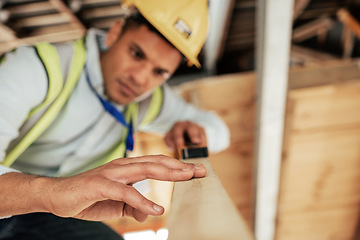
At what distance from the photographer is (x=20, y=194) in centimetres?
52

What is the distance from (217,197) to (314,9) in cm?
408

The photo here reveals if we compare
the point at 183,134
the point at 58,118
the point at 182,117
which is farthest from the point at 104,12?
the point at 183,134

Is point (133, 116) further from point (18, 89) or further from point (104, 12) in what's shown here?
point (104, 12)

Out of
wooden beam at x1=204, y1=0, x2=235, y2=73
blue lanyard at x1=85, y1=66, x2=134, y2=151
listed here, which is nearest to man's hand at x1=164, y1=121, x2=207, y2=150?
blue lanyard at x1=85, y1=66, x2=134, y2=151

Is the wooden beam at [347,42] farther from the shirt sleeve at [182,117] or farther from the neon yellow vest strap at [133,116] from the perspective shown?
the neon yellow vest strap at [133,116]

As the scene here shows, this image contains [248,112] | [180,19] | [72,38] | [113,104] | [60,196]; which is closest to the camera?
[60,196]

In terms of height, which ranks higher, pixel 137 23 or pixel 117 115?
pixel 137 23

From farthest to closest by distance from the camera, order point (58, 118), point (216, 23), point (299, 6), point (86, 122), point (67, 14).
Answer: point (299, 6) < point (67, 14) < point (216, 23) < point (86, 122) < point (58, 118)

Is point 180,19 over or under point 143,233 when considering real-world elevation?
over

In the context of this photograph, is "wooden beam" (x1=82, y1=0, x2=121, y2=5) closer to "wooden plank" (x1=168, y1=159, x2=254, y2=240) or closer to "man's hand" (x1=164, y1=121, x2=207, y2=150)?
Result: "man's hand" (x1=164, y1=121, x2=207, y2=150)

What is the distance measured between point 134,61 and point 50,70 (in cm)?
40

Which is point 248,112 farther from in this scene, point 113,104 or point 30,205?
point 30,205

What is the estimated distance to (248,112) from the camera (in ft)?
6.55

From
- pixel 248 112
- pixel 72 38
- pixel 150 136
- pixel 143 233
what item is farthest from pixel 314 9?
pixel 143 233
